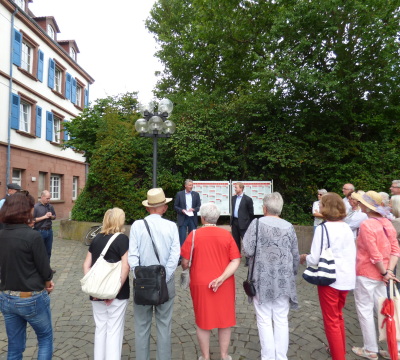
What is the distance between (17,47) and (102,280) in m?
18.2

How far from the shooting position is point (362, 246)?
3.28 metres

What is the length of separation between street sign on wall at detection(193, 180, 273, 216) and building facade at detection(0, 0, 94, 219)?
7.07 meters

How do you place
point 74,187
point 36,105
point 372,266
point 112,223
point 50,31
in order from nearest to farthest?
point 112,223 < point 372,266 < point 36,105 < point 50,31 < point 74,187

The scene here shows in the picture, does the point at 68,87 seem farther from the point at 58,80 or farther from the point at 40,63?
the point at 40,63

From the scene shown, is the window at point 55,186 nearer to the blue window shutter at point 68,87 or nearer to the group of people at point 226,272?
the blue window shutter at point 68,87

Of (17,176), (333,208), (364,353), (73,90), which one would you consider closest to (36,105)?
(17,176)

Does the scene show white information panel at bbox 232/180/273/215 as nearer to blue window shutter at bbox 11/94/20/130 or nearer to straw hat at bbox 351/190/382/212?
straw hat at bbox 351/190/382/212

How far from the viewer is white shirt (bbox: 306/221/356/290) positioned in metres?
2.92

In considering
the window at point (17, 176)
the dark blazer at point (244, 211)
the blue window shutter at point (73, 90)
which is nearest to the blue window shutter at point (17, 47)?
the window at point (17, 176)

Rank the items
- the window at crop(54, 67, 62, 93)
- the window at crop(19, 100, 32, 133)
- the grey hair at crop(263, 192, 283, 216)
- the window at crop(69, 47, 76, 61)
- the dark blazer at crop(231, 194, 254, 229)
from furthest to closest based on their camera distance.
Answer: the window at crop(69, 47, 76, 61) < the window at crop(54, 67, 62, 93) < the window at crop(19, 100, 32, 133) < the dark blazer at crop(231, 194, 254, 229) < the grey hair at crop(263, 192, 283, 216)

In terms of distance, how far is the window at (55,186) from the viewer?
1956cm

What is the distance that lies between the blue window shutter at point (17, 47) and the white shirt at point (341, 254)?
18.5 m

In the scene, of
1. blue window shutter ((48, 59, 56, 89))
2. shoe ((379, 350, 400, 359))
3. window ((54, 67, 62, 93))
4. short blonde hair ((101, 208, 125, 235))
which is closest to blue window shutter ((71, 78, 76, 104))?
window ((54, 67, 62, 93))

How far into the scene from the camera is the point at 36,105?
1778 cm
